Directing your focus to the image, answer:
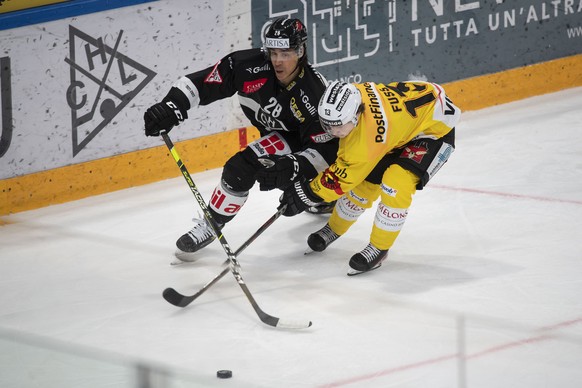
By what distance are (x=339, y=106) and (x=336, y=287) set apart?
2.48ft

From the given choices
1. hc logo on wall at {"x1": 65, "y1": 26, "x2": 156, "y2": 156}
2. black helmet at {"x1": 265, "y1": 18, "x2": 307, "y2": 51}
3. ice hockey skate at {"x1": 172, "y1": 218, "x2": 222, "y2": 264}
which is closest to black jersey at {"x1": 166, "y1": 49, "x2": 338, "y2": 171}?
black helmet at {"x1": 265, "y1": 18, "x2": 307, "y2": 51}

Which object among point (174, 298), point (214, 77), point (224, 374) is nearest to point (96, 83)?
point (214, 77)

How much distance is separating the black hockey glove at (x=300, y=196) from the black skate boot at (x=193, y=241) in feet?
1.63

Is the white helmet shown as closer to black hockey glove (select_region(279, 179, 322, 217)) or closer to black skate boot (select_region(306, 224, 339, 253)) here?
black hockey glove (select_region(279, 179, 322, 217))

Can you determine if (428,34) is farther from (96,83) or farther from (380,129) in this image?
(380,129)

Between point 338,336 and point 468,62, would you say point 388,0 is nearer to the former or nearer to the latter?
point 468,62

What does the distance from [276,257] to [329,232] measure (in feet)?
0.87

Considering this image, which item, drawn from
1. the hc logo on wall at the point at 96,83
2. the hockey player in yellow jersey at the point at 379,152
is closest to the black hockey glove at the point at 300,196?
the hockey player in yellow jersey at the point at 379,152

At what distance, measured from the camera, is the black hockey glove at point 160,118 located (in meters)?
4.68

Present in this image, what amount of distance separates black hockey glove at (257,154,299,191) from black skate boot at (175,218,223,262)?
0.49 metres

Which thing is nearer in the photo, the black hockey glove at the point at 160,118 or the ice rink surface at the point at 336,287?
the ice rink surface at the point at 336,287

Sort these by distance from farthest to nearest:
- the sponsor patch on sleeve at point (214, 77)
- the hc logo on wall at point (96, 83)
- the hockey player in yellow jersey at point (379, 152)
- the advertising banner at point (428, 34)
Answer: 1. the advertising banner at point (428, 34)
2. the hc logo on wall at point (96, 83)
3. the sponsor patch on sleeve at point (214, 77)
4. the hockey player in yellow jersey at point (379, 152)

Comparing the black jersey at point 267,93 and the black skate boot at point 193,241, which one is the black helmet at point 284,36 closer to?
the black jersey at point 267,93

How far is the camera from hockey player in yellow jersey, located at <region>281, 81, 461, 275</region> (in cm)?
445
